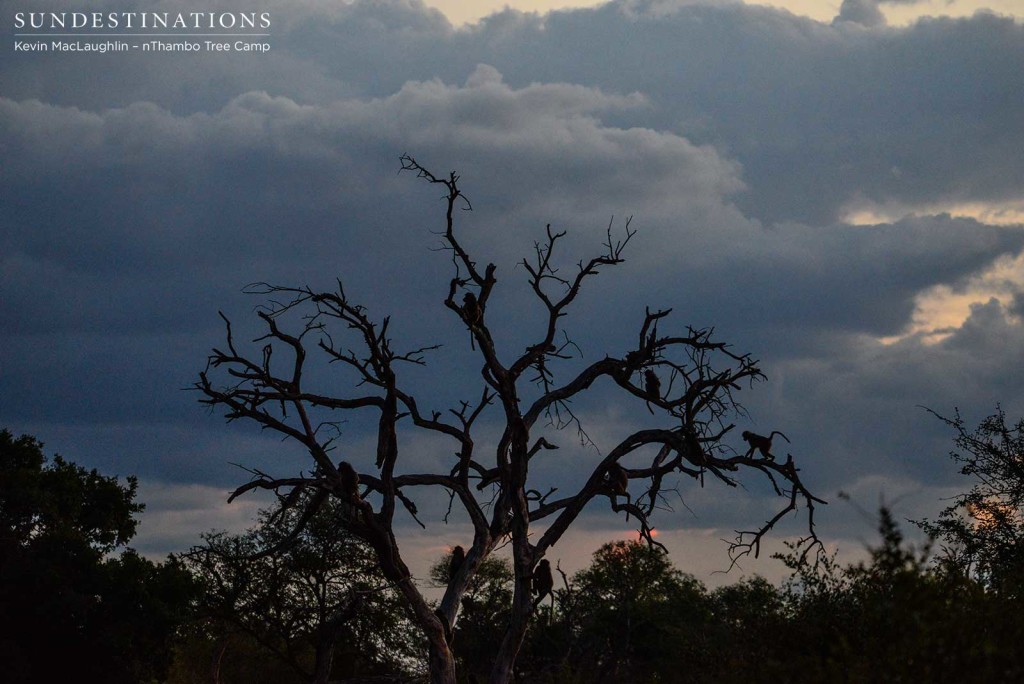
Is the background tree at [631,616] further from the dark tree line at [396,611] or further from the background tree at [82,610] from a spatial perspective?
the background tree at [82,610]

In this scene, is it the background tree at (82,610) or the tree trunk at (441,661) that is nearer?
the tree trunk at (441,661)

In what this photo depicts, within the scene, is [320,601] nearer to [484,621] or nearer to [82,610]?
[484,621]

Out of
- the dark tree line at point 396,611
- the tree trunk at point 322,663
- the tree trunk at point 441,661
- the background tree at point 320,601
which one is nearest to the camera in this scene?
the dark tree line at point 396,611

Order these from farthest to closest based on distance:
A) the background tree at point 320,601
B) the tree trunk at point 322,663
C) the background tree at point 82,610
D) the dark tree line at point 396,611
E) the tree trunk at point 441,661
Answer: the background tree at point 82,610
the background tree at point 320,601
the tree trunk at point 322,663
the tree trunk at point 441,661
the dark tree line at point 396,611

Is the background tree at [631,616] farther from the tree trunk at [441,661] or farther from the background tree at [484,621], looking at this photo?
the tree trunk at [441,661]

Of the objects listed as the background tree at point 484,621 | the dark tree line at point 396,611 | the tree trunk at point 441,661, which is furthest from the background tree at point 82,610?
the tree trunk at point 441,661

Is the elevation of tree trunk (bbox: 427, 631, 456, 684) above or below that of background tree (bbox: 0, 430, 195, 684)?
below

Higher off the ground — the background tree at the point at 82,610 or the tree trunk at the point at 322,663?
the background tree at the point at 82,610

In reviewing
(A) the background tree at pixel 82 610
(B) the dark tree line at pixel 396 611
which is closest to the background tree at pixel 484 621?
(B) the dark tree line at pixel 396 611

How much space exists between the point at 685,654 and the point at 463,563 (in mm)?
4196

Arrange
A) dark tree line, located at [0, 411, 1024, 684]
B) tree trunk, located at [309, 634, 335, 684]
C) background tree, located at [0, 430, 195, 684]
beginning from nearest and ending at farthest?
dark tree line, located at [0, 411, 1024, 684] → tree trunk, located at [309, 634, 335, 684] → background tree, located at [0, 430, 195, 684]

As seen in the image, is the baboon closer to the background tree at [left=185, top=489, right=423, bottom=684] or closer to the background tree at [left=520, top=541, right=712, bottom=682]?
the background tree at [left=185, top=489, right=423, bottom=684]

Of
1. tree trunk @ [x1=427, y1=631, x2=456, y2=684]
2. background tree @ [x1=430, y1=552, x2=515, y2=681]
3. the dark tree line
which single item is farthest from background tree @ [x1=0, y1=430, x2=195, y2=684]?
tree trunk @ [x1=427, y1=631, x2=456, y2=684]

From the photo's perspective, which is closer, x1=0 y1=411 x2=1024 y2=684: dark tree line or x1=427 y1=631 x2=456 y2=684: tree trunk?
x1=0 y1=411 x2=1024 y2=684: dark tree line
